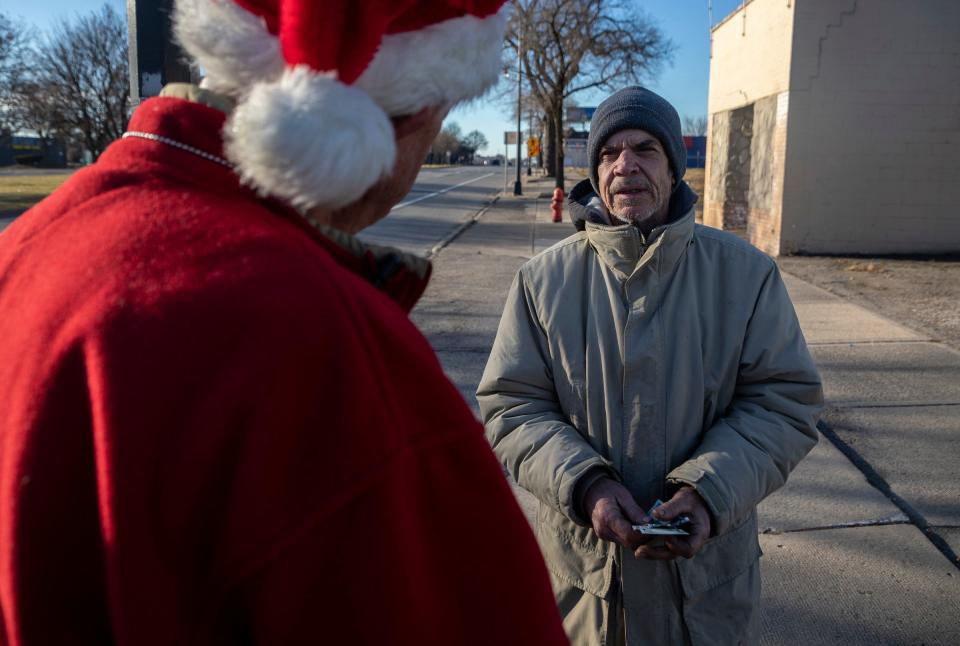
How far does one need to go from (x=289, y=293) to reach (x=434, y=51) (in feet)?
1.50

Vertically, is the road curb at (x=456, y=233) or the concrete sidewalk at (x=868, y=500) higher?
the road curb at (x=456, y=233)

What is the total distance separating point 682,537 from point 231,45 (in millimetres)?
1530

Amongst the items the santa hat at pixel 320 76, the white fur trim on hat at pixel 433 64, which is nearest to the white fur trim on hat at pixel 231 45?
the santa hat at pixel 320 76

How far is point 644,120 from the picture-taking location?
2.45m

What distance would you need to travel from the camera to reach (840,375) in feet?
18.8

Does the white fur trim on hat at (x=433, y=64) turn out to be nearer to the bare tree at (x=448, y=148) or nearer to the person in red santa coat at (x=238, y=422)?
the person in red santa coat at (x=238, y=422)

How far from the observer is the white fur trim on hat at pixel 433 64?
1035 millimetres

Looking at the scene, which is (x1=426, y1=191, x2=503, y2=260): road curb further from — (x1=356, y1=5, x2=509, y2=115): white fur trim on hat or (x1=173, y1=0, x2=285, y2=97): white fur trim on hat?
(x1=173, y1=0, x2=285, y2=97): white fur trim on hat

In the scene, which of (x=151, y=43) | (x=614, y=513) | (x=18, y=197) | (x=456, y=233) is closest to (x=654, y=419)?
(x=614, y=513)

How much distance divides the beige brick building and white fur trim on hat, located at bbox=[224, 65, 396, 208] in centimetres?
1189

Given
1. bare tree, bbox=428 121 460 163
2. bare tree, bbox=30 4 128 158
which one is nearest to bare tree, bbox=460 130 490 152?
bare tree, bbox=428 121 460 163

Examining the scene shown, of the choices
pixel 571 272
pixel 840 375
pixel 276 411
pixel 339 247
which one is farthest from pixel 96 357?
pixel 840 375

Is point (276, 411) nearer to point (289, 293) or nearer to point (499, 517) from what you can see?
point (289, 293)

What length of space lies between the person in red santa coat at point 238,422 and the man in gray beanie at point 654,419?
46.3 inches
